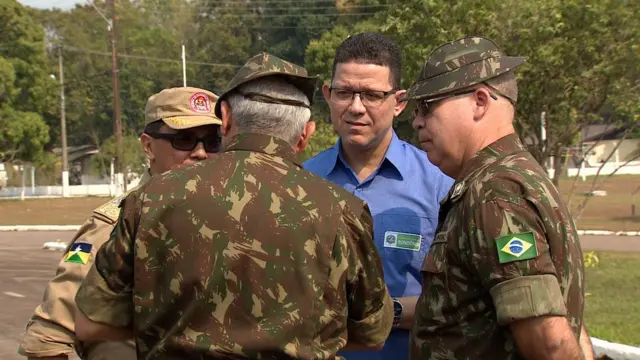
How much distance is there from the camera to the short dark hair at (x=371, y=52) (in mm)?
3436

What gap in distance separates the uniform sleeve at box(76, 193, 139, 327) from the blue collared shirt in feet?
3.83

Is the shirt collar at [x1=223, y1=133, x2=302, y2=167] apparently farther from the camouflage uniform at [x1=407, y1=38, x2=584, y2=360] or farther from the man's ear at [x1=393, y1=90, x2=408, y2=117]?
the man's ear at [x1=393, y1=90, x2=408, y2=117]

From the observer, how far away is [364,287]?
97.3 inches

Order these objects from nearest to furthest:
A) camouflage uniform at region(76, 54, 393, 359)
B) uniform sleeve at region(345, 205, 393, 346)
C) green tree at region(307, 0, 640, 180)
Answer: camouflage uniform at region(76, 54, 393, 359), uniform sleeve at region(345, 205, 393, 346), green tree at region(307, 0, 640, 180)

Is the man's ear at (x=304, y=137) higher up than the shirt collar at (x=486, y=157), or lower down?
higher up

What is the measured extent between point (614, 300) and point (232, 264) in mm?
8945

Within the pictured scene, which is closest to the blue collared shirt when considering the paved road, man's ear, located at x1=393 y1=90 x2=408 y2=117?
man's ear, located at x1=393 y1=90 x2=408 y2=117

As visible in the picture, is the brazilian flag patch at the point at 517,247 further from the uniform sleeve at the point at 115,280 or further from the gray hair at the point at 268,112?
the uniform sleeve at the point at 115,280

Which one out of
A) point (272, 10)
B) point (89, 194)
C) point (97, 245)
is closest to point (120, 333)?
point (97, 245)

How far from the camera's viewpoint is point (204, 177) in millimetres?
2361

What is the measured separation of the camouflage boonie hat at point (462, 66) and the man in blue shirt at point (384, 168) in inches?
24.9

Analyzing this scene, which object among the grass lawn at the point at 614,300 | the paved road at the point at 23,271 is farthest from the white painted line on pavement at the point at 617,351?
the paved road at the point at 23,271

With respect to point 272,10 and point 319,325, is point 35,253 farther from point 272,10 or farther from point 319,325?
point 272,10

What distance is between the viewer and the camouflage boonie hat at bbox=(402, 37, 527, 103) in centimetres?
270
